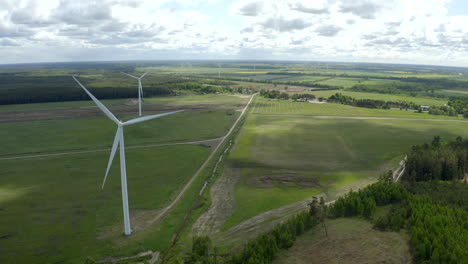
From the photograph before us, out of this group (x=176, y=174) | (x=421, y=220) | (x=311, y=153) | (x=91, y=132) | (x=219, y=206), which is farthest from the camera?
(x=91, y=132)

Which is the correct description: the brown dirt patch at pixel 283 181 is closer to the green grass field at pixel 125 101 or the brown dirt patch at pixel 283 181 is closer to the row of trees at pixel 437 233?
the row of trees at pixel 437 233

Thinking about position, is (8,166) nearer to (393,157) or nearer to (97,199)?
(97,199)

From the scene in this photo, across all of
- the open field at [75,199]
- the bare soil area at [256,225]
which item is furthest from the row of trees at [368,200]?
the open field at [75,199]

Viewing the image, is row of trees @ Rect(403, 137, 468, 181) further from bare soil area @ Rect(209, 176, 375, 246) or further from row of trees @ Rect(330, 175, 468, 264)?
bare soil area @ Rect(209, 176, 375, 246)

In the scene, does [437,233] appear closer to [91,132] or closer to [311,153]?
[311,153]

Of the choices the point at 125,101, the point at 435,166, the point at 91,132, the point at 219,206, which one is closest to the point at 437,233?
the point at 435,166

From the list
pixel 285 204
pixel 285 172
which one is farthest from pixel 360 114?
pixel 285 204

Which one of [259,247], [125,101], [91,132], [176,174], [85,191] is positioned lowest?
[85,191]

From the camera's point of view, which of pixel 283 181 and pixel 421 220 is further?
pixel 283 181
